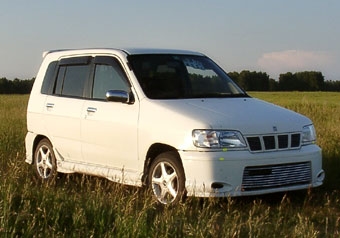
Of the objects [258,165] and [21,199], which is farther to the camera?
[258,165]

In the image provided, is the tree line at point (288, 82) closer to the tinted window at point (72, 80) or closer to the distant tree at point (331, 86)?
the distant tree at point (331, 86)

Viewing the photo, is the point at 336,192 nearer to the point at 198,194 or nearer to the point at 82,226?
the point at 198,194

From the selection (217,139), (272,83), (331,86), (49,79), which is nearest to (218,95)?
(217,139)

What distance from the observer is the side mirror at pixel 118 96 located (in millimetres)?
7262

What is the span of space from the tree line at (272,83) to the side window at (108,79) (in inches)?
2528

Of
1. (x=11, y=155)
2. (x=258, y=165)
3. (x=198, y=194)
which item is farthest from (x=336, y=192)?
(x=11, y=155)

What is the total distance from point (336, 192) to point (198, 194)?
2096 mm

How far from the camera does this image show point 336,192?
755 centimetres

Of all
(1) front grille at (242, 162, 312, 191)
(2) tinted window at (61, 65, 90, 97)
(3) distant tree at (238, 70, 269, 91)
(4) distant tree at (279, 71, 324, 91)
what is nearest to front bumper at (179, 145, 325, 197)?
(1) front grille at (242, 162, 312, 191)

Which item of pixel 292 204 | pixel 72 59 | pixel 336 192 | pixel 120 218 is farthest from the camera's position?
pixel 72 59

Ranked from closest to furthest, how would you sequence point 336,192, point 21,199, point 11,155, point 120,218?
1. point 120,218
2. point 21,199
3. point 336,192
4. point 11,155

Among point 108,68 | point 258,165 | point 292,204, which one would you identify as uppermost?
point 108,68

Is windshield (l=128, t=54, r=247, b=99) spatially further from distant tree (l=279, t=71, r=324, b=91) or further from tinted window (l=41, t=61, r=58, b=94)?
distant tree (l=279, t=71, r=324, b=91)

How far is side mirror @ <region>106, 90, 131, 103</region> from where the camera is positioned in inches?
286
